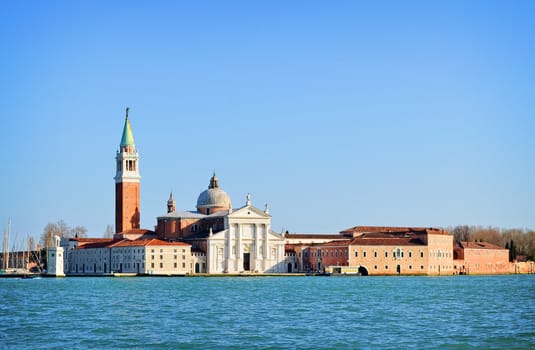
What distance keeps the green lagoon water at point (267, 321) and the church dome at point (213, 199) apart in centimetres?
4565

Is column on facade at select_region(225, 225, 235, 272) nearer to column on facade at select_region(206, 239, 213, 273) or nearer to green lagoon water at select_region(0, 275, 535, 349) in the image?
column on facade at select_region(206, 239, 213, 273)

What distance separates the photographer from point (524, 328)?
94.7 ft

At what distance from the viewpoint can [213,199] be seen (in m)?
93.9

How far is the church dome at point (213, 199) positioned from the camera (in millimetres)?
93438

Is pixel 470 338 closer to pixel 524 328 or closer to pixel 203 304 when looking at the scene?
pixel 524 328

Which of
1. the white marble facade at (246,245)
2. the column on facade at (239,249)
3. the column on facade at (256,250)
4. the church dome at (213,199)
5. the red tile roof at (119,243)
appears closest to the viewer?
the red tile roof at (119,243)

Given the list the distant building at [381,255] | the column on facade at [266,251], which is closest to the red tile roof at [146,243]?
the column on facade at [266,251]

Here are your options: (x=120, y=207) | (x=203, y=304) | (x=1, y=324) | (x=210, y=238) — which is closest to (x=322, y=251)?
(x=210, y=238)

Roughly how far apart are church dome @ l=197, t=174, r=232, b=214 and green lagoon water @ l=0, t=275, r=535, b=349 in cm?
4565

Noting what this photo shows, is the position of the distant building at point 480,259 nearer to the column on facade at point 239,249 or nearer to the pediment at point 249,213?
the pediment at point 249,213

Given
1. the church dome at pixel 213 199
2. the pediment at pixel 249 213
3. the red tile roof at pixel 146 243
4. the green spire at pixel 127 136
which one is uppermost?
the green spire at pixel 127 136

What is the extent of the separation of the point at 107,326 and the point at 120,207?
6212cm

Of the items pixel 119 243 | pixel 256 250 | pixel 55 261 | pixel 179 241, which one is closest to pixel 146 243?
pixel 119 243

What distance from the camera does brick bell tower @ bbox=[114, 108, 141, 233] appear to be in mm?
91438
